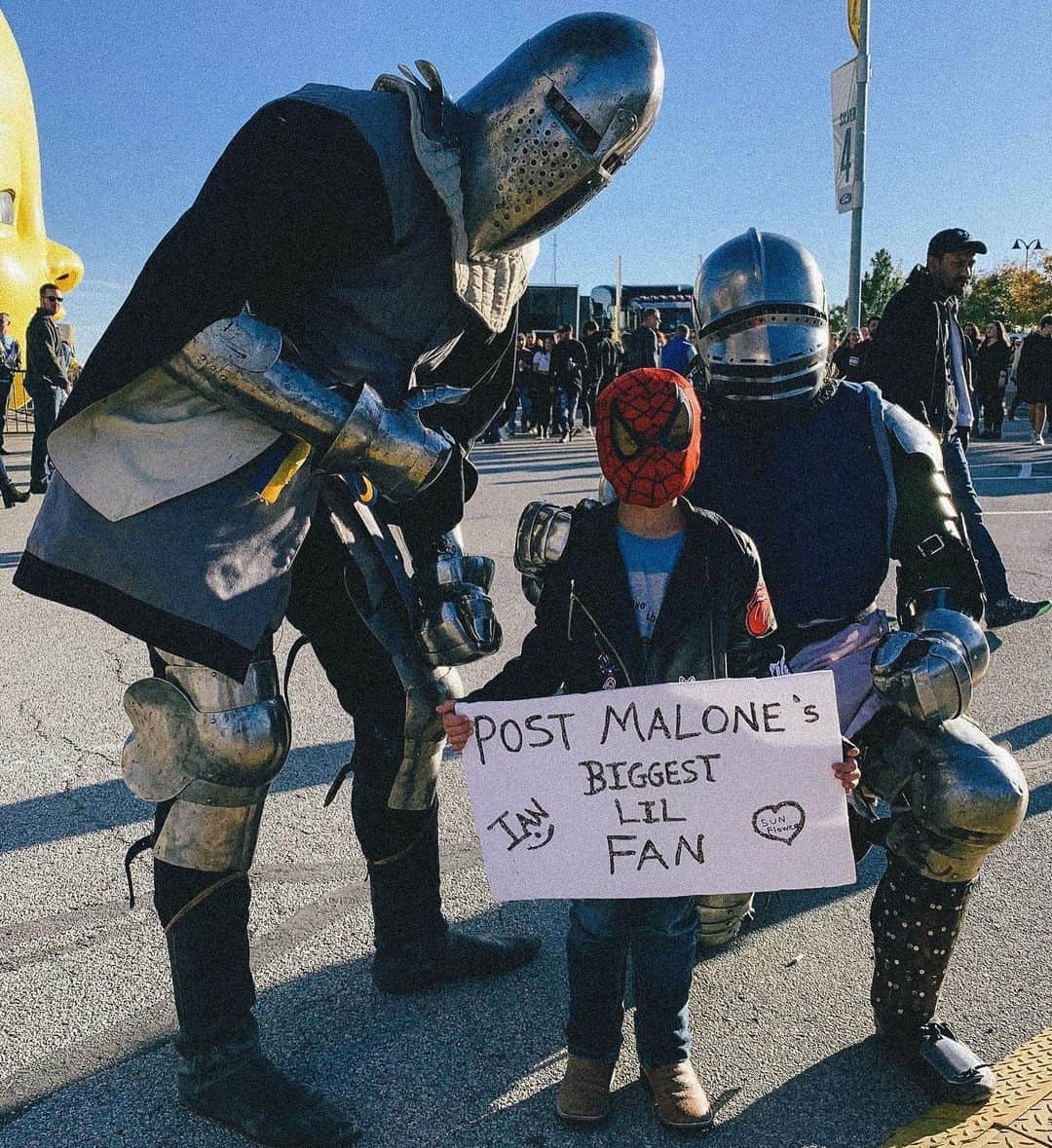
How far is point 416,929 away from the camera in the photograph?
224 centimetres

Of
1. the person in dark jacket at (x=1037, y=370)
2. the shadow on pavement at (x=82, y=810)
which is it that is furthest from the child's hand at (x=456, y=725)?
the person in dark jacket at (x=1037, y=370)

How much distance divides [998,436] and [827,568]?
48.1 feet

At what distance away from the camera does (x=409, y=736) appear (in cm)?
212

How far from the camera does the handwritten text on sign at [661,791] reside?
1822mm

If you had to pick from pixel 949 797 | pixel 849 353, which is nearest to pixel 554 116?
pixel 949 797

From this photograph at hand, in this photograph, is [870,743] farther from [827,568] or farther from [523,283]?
[523,283]

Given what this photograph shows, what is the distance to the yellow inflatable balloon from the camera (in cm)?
1399

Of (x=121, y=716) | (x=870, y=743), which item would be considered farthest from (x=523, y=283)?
(x=121, y=716)

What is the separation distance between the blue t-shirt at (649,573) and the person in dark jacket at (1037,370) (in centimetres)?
1197

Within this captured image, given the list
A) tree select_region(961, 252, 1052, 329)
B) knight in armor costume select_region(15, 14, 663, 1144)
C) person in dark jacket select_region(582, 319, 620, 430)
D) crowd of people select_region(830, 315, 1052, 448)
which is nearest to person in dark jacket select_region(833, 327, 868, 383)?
crowd of people select_region(830, 315, 1052, 448)

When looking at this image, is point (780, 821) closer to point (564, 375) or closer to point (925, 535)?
point (925, 535)

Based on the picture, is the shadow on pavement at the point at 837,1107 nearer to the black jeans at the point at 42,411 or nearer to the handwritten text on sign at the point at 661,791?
the handwritten text on sign at the point at 661,791

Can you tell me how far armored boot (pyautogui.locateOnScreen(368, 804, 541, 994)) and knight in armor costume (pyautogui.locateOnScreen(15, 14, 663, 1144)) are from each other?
1.31 ft

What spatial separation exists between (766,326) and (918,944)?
1.28m
